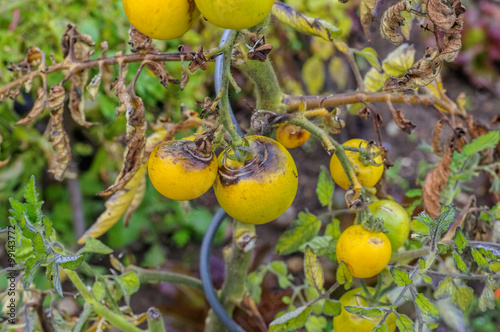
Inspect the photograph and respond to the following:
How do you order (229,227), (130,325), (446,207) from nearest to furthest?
(446,207) < (130,325) < (229,227)

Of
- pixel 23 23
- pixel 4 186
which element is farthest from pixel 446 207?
pixel 4 186

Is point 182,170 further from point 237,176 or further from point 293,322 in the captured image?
point 293,322

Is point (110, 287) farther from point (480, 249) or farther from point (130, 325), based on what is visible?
point (480, 249)

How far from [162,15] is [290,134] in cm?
24

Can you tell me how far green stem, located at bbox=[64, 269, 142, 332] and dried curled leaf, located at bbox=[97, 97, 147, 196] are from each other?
0.49ft

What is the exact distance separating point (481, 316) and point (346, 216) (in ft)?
2.70

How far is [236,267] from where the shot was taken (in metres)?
0.78

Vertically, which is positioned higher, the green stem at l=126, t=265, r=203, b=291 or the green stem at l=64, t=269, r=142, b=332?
the green stem at l=64, t=269, r=142, b=332

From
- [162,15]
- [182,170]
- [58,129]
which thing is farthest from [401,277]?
[58,129]

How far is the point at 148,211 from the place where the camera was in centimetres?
188

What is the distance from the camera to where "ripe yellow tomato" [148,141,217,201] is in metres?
0.47

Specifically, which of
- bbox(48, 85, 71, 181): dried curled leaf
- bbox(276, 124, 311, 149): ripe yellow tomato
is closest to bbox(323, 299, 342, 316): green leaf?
bbox(276, 124, 311, 149): ripe yellow tomato

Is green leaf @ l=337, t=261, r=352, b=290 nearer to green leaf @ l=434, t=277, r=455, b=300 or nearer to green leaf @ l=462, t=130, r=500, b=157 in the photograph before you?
green leaf @ l=434, t=277, r=455, b=300

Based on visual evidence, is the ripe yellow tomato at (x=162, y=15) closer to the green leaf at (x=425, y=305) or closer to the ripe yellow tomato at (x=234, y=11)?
the ripe yellow tomato at (x=234, y=11)
